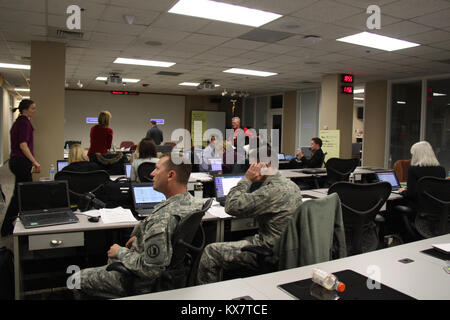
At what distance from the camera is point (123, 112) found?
1299cm

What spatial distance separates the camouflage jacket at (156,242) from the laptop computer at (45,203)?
0.99 metres

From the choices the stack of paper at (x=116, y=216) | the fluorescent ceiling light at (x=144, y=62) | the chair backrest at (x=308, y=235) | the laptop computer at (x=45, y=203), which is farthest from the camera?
the fluorescent ceiling light at (x=144, y=62)

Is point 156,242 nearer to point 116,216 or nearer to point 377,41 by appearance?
point 116,216

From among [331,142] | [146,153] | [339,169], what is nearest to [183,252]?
[146,153]

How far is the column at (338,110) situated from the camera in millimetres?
8250

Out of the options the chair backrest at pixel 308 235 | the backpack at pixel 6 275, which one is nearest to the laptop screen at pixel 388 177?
the chair backrest at pixel 308 235

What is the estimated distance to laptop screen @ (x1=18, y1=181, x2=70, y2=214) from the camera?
8.66ft

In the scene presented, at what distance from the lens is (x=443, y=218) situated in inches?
132

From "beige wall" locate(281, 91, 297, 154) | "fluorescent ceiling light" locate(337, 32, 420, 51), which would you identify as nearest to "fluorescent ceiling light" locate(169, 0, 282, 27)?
"fluorescent ceiling light" locate(337, 32, 420, 51)

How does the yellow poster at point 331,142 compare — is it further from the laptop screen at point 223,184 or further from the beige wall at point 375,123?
the laptop screen at point 223,184
